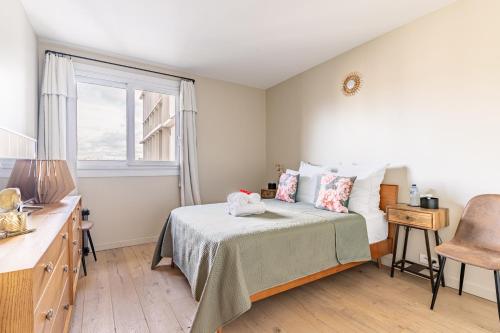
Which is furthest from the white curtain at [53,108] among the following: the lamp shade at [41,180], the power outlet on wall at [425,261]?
the power outlet on wall at [425,261]

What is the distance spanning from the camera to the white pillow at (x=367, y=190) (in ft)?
8.18

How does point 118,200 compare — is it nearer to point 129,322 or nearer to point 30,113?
point 30,113

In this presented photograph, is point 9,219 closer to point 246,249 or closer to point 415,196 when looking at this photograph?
point 246,249

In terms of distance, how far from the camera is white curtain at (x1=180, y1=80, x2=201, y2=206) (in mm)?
3625

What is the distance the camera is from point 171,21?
247 cm

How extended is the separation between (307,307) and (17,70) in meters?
3.08

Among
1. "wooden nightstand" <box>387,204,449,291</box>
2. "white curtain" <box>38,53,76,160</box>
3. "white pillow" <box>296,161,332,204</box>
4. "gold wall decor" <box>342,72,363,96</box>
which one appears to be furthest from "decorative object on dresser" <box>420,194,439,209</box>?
"white curtain" <box>38,53,76,160</box>

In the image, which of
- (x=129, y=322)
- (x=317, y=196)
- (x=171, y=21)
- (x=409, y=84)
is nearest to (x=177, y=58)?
(x=171, y=21)

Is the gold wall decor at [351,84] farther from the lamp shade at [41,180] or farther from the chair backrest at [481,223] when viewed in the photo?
the lamp shade at [41,180]

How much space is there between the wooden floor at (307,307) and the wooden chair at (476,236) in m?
0.20

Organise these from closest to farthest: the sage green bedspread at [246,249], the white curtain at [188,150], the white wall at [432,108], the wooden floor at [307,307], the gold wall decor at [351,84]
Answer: the sage green bedspread at [246,249] → the wooden floor at [307,307] → the white wall at [432,108] → the gold wall decor at [351,84] → the white curtain at [188,150]

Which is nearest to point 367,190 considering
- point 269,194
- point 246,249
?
point 246,249

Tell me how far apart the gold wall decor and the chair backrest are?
65.9 inches

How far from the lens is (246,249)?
1.66 meters
